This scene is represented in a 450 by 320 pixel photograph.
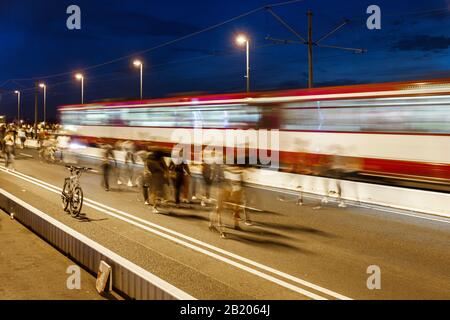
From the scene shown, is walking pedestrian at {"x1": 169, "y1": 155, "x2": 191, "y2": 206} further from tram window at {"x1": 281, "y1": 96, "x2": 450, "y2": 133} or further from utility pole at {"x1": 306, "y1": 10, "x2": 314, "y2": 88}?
utility pole at {"x1": 306, "y1": 10, "x2": 314, "y2": 88}

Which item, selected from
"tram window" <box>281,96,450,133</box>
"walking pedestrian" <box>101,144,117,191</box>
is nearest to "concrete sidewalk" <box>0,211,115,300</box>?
"walking pedestrian" <box>101,144,117,191</box>

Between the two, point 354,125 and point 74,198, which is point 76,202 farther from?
Answer: point 354,125

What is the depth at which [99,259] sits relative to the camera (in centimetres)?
680

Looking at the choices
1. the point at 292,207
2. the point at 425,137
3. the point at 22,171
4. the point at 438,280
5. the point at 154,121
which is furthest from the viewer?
the point at 154,121

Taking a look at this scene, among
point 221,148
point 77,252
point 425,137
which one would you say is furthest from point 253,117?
point 77,252

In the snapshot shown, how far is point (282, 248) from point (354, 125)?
28.7ft

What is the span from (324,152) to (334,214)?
5660 millimetres

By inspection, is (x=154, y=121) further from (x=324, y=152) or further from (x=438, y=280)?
(x=438, y=280)

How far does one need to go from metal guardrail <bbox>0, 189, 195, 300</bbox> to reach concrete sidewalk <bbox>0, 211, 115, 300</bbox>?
18 centimetres

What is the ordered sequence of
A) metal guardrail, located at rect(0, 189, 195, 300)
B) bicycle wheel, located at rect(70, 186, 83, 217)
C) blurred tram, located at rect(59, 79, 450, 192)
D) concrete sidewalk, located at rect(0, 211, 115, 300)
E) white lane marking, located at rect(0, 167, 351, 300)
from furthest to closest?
blurred tram, located at rect(59, 79, 450, 192) → bicycle wheel, located at rect(70, 186, 83, 217) → white lane marking, located at rect(0, 167, 351, 300) → concrete sidewalk, located at rect(0, 211, 115, 300) → metal guardrail, located at rect(0, 189, 195, 300)

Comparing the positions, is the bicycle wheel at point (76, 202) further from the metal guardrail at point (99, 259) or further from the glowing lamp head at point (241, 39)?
the glowing lamp head at point (241, 39)

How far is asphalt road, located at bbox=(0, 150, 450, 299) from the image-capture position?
22.3ft

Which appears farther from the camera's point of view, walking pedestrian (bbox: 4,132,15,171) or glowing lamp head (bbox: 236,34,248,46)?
glowing lamp head (bbox: 236,34,248,46)

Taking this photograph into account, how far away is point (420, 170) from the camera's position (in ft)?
48.5
